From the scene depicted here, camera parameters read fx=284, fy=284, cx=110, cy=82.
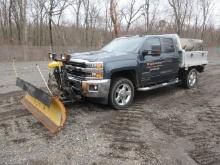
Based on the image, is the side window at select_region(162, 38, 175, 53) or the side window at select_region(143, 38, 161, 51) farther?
the side window at select_region(162, 38, 175, 53)

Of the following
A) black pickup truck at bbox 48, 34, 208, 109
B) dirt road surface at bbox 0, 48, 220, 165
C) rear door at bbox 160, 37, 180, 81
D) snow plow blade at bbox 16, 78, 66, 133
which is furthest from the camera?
rear door at bbox 160, 37, 180, 81

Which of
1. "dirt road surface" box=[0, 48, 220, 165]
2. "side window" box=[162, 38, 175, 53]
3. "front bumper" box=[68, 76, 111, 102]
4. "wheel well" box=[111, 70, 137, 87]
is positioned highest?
"side window" box=[162, 38, 175, 53]

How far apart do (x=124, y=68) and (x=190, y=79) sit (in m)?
3.90

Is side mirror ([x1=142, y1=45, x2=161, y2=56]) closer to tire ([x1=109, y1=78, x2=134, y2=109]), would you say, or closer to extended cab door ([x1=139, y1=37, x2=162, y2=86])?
extended cab door ([x1=139, y1=37, x2=162, y2=86])

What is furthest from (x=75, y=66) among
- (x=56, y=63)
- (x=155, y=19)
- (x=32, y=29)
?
(x=155, y=19)

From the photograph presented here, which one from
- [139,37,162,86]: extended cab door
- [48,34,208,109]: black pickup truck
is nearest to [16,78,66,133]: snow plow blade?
[48,34,208,109]: black pickup truck

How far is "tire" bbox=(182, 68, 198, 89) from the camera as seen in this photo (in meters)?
10.0

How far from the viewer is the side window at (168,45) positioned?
880 cm

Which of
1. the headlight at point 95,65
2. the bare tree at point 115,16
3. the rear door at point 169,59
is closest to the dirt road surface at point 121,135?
the rear door at point 169,59

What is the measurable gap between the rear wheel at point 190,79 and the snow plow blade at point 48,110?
5500 mm

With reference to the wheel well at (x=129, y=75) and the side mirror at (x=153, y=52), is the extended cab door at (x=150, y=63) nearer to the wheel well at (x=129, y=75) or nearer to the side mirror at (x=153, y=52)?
the side mirror at (x=153, y=52)

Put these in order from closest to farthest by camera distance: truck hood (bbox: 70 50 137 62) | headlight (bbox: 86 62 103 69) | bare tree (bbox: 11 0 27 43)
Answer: headlight (bbox: 86 62 103 69) < truck hood (bbox: 70 50 137 62) < bare tree (bbox: 11 0 27 43)

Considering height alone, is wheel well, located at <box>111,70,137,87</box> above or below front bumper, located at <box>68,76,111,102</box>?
above

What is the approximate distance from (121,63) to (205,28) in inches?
1818
